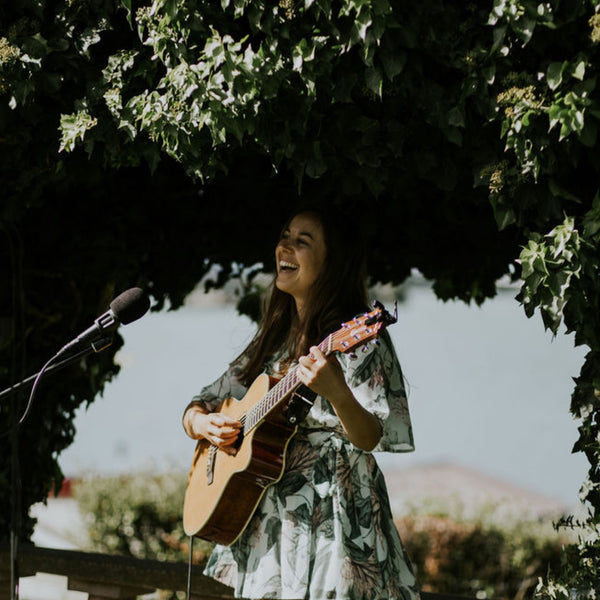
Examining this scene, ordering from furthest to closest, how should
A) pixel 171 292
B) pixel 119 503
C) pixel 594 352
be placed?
pixel 119 503 → pixel 171 292 → pixel 594 352

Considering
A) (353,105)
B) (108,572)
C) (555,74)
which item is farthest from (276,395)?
(108,572)

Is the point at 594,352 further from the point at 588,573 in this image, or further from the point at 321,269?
the point at 321,269

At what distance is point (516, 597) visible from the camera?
24.1ft

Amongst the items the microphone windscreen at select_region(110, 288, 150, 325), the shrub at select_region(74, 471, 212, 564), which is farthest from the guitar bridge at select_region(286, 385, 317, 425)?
the shrub at select_region(74, 471, 212, 564)

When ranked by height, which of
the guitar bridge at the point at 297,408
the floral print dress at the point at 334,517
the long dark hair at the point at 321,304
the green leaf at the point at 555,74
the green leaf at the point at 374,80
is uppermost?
the green leaf at the point at 374,80

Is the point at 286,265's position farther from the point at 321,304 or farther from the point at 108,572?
the point at 108,572

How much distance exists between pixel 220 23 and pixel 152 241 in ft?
6.00

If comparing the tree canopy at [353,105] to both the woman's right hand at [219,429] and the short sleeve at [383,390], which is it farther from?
the woman's right hand at [219,429]

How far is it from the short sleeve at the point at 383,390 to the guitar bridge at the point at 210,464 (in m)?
0.52

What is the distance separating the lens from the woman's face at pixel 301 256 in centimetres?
306

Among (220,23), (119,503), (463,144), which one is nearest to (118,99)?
(220,23)

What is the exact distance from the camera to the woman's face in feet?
10.1

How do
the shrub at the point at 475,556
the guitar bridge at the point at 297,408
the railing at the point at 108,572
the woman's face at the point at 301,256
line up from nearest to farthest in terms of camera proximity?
1. the guitar bridge at the point at 297,408
2. the woman's face at the point at 301,256
3. the railing at the point at 108,572
4. the shrub at the point at 475,556

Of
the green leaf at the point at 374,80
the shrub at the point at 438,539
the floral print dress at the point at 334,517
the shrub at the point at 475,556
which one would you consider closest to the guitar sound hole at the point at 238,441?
the floral print dress at the point at 334,517
